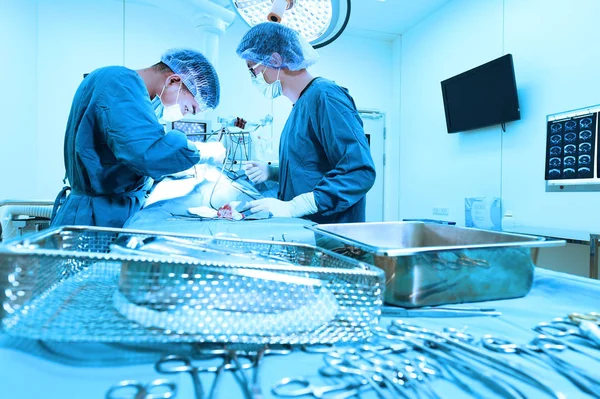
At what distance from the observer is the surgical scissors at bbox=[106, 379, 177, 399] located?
0.85 ft

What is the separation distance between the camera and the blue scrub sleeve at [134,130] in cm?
107

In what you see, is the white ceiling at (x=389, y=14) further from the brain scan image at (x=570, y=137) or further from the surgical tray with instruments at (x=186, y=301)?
the surgical tray with instruments at (x=186, y=301)

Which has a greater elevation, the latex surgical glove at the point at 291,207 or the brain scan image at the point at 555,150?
the brain scan image at the point at 555,150

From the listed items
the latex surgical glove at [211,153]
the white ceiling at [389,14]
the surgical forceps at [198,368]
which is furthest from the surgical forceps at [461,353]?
the white ceiling at [389,14]

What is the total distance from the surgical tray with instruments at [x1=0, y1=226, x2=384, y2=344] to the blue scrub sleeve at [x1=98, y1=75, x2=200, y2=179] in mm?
754

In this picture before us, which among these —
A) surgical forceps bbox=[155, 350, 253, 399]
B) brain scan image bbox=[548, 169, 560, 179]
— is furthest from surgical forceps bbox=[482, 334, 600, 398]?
brain scan image bbox=[548, 169, 560, 179]

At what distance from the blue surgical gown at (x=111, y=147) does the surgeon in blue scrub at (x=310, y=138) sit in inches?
14.7

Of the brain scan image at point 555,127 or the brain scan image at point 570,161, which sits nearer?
the brain scan image at point 570,161

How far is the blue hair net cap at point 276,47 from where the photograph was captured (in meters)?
1.28

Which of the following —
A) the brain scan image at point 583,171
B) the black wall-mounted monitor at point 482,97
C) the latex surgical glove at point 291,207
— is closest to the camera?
the latex surgical glove at point 291,207

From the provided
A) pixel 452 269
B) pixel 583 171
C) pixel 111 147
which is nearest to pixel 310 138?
pixel 111 147

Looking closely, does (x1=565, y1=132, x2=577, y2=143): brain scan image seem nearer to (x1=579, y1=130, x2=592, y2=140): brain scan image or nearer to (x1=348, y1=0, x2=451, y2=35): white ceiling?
(x1=579, y1=130, x2=592, y2=140): brain scan image

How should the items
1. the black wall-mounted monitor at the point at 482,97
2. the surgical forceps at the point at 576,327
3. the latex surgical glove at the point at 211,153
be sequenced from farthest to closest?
the black wall-mounted monitor at the point at 482,97 < the latex surgical glove at the point at 211,153 < the surgical forceps at the point at 576,327

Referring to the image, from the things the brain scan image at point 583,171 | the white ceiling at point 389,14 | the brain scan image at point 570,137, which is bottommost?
the brain scan image at point 583,171
